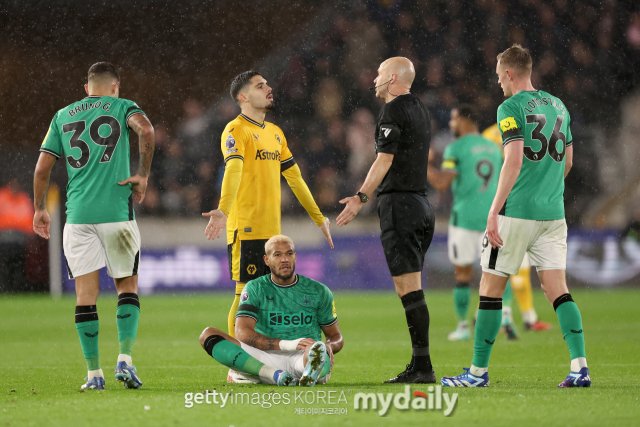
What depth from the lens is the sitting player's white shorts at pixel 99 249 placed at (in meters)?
4.61

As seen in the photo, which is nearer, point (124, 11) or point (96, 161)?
point (96, 161)

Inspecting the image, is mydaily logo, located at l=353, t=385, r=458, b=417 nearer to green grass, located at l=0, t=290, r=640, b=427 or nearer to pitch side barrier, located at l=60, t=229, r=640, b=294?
green grass, located at l=0, t=290, r=640, b=427

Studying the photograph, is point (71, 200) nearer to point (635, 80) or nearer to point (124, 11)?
point (635, 80)

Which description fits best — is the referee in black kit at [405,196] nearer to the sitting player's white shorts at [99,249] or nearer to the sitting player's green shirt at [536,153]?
the sitting player's green shirt at [536,153]

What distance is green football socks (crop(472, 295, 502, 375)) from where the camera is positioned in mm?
4480

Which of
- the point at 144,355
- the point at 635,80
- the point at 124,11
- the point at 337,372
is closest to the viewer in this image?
the point at 337,372

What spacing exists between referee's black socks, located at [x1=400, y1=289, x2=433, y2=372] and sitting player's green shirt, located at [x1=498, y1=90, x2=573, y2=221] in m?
0.74

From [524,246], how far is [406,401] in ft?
4.00

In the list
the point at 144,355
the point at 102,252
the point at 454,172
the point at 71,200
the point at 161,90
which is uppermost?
the point at 161,90

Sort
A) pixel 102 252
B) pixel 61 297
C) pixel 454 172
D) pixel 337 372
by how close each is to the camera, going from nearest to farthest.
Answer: pixel 102 252 → pixel 337 372 → pixel 454 172 → pixel 61 297

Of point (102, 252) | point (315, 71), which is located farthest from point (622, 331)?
point (315, 71)

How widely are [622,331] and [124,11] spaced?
15631mm

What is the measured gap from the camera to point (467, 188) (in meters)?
7.96

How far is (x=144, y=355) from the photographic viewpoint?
267 inches
